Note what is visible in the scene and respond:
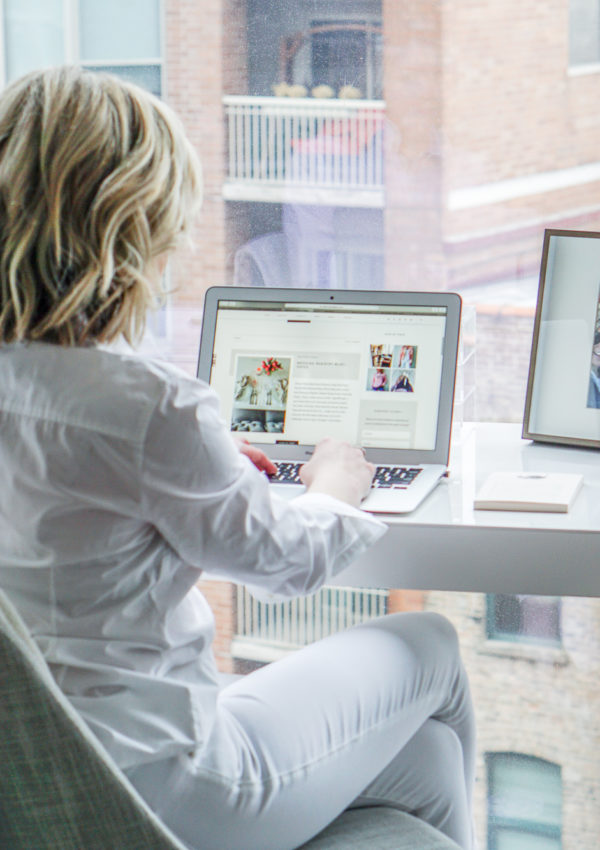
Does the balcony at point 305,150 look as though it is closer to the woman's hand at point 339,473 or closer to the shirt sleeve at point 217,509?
the woman's hand at point 339,473

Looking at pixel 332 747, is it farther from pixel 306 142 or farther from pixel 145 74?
pixel 145 74

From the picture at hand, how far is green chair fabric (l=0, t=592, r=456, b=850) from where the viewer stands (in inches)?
33.0

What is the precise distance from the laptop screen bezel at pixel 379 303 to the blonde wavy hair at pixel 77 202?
688 millimetres

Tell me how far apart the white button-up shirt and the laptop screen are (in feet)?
2.16

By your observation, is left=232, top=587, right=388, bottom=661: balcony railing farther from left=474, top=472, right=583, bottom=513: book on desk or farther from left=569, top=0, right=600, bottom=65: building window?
left=569, top=0, right=600, bottom=65: building window

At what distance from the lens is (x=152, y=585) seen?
94 cm

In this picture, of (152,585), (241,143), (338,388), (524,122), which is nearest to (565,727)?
(338,388)

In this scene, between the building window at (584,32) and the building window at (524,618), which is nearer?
the building window at (584,32)

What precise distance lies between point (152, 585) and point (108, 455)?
14 centimetres

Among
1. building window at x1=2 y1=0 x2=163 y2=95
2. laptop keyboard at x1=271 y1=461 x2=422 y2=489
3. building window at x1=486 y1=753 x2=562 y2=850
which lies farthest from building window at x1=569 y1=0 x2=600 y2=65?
building window at x1=486 y1=753 x2=562 y2=850

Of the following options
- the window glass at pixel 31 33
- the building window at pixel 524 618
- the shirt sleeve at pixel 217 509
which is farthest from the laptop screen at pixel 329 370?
the window glass at pixel 31 33

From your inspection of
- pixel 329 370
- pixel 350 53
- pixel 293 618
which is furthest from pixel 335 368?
pixel 293 618

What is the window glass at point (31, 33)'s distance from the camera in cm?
236

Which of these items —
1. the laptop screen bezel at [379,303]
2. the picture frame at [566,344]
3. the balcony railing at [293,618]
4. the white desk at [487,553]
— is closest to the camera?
the white desk at [487,553]
